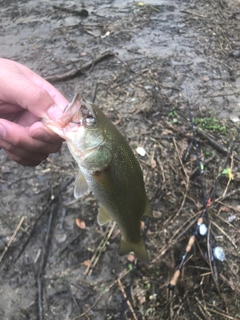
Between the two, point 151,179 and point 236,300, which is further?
point 151,179

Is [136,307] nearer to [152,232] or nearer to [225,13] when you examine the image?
[152,232]

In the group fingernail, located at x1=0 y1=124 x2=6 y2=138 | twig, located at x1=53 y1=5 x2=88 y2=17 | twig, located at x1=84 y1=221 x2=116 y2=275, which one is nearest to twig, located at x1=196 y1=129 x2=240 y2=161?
twig, located at x1=84 y1=221 x2=116 y2=275

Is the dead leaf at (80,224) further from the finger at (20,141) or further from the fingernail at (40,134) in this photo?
the fingernail at (40,134)

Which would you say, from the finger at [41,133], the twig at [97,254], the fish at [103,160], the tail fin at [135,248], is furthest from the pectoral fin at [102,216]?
the twig at [97,254]

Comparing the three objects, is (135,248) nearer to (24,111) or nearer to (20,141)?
Answer: (20,141)

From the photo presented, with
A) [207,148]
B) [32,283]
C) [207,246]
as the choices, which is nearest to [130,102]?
[207,148]
